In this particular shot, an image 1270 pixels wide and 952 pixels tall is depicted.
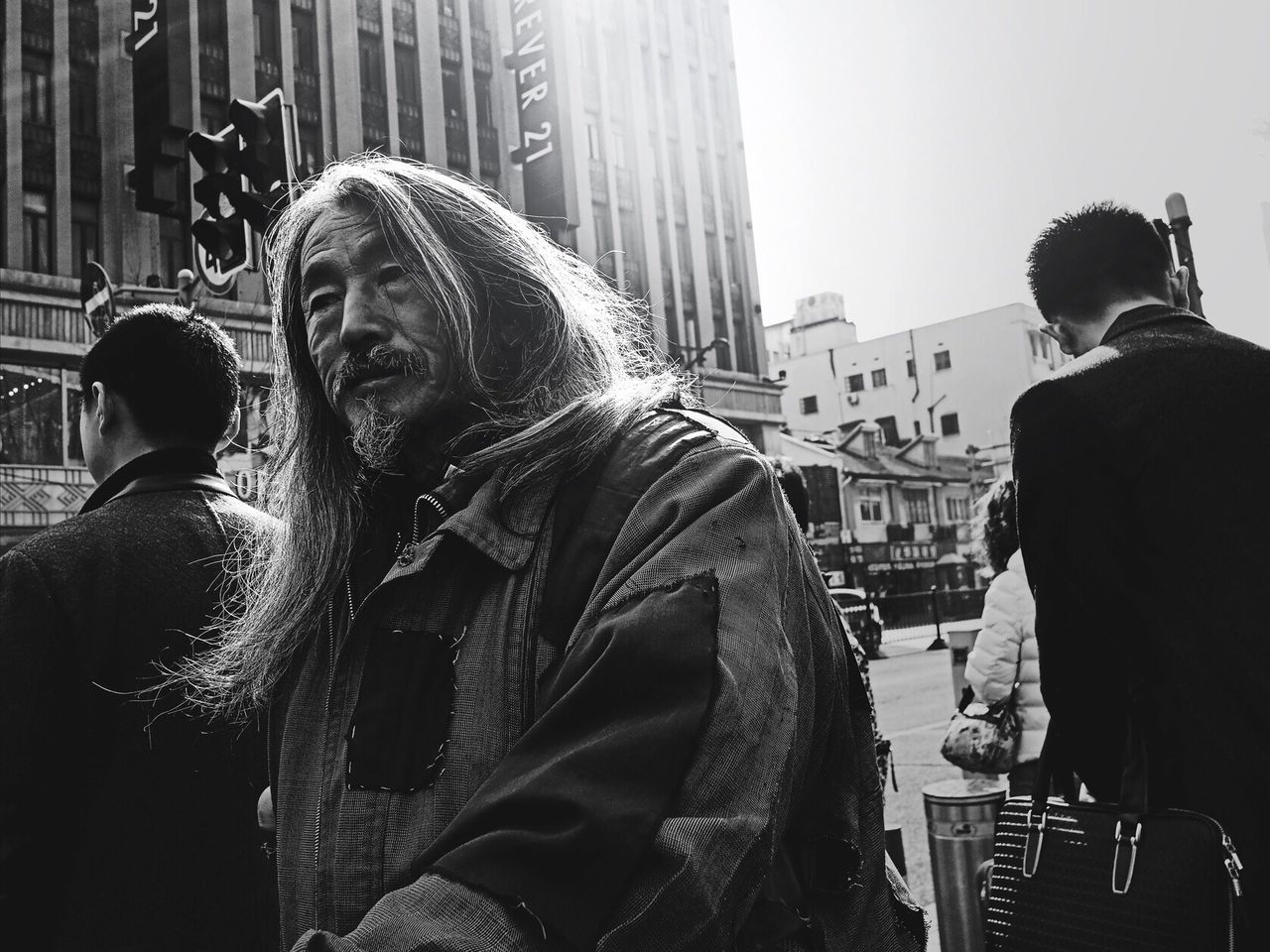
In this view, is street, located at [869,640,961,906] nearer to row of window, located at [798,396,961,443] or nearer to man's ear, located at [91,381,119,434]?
man's ear, located at [91,381,119,434]

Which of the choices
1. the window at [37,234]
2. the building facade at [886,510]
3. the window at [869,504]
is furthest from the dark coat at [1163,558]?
the window at [869,504]

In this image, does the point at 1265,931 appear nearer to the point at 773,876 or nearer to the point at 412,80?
the point at 773,876

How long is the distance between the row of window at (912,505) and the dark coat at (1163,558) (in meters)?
39.2

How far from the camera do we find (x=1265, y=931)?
1712 mm

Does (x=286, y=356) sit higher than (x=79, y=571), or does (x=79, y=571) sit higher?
(x=286, y=356)

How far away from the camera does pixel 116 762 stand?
85.9 inches

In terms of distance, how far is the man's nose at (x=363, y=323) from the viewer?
146 centimetres

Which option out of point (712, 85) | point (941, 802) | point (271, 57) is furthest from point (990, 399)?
point (941, 802)

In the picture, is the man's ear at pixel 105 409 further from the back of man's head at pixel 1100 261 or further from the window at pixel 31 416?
the window at pixel 31 416

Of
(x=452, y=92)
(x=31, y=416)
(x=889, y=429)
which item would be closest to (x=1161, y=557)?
(x=31, y=416)

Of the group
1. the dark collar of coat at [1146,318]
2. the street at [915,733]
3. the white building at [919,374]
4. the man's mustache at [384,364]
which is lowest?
the street at [915,733]

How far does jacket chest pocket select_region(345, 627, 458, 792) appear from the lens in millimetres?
1119

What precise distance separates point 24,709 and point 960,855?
10.00ft

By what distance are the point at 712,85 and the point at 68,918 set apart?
36.8 metres
